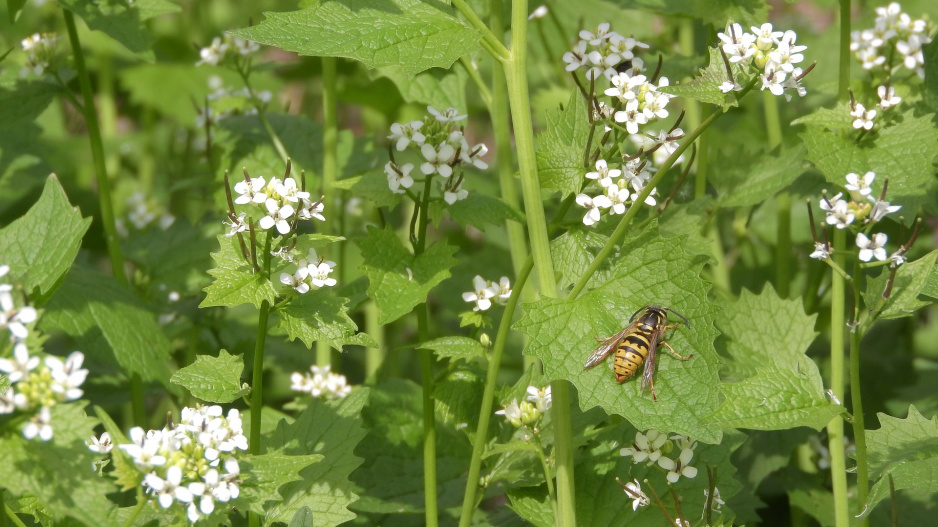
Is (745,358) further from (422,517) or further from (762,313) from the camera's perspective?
(422,517)

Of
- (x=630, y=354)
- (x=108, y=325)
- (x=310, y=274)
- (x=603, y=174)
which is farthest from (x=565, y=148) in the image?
(x=108, y=325)

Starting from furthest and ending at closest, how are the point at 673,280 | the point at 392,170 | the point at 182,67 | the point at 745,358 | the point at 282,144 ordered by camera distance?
1. the point at 182,67
2. the point at 282,144
3. the point at 745,358
4. the point at 392,170
5. the point at 673,280

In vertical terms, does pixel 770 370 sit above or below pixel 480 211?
below

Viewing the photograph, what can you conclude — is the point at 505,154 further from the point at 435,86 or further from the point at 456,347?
the point at 456,347

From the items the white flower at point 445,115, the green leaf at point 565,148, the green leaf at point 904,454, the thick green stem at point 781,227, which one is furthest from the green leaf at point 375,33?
the thick green stem at point 781,227

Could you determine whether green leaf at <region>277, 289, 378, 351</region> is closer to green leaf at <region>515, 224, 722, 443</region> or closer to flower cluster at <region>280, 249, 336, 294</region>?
flower cluster at <region>280, 249, 336, 294</region>

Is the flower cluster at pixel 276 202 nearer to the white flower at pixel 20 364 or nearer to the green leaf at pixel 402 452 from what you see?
the white flower at pixel 20 364

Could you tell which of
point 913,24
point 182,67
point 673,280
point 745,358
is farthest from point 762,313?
point 182,67
